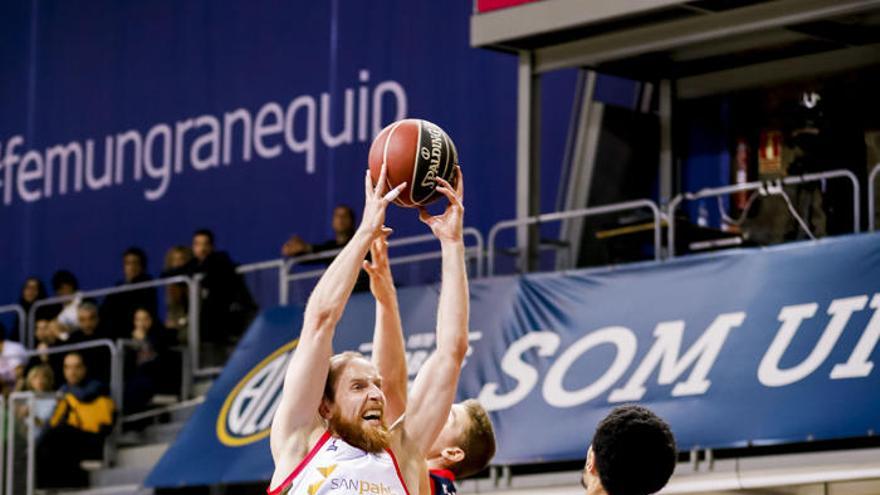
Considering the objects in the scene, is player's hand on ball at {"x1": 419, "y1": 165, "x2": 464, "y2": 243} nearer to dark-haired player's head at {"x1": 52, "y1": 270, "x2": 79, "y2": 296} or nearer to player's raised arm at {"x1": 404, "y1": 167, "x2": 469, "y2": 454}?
player's raised arm at {"x1": 404, "y1": 167, "x2": 469, "y2": 454}

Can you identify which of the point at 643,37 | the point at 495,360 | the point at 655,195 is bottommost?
the point at 495,360

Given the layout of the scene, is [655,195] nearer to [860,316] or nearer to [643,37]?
[643,37]

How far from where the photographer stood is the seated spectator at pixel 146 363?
13.7m

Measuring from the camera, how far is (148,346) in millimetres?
13977

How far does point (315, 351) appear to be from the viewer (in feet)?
15.3

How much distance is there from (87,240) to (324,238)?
314cm

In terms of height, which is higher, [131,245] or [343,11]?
[343,11]

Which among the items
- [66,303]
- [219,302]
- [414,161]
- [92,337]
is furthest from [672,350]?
[66,303]

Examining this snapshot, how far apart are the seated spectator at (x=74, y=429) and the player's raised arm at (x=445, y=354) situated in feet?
28.4

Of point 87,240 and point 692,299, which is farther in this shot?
point 87,240

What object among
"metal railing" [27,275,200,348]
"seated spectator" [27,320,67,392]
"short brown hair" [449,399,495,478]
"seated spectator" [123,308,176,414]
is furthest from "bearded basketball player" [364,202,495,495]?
"seated spectator" [27,320,67,392]

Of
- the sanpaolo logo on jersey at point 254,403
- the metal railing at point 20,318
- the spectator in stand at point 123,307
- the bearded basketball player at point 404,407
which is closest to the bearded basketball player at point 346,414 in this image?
the bearded basketball player at point 404,407

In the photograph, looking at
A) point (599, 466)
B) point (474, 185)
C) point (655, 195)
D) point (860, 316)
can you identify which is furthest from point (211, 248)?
point (599, 466)

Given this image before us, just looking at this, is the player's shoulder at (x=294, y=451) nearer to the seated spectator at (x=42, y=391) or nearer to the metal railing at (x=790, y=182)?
the metal railing at (x=790, y=182)
